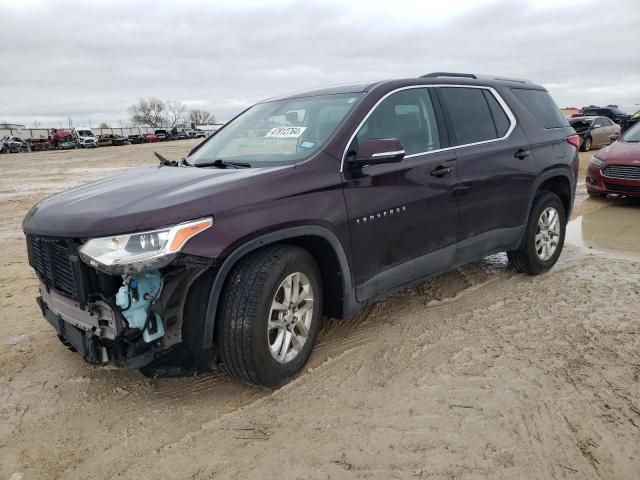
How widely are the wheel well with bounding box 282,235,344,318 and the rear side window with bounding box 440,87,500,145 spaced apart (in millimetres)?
1546

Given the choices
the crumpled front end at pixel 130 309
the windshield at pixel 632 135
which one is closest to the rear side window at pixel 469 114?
the crumpled front end at pixel 130 309

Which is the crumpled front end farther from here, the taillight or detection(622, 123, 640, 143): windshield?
detection(622, 123, 640, 143): windshield

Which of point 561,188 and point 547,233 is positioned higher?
point 561,188

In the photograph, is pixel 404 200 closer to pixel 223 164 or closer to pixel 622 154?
pixel 223 164

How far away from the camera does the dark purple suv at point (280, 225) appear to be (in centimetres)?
263

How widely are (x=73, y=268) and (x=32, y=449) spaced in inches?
36.6

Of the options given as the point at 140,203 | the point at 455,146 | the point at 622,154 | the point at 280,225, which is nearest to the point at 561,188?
the point at 455,146

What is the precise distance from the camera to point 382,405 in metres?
2.88

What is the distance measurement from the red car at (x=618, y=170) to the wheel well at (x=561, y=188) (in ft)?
13.4

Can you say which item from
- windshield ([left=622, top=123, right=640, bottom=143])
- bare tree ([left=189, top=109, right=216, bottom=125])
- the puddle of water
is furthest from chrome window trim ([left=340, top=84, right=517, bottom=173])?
bare tree ([left=189, top=109, right=216, bottom=125])

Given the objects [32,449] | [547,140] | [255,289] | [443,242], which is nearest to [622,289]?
Result: [547,140]

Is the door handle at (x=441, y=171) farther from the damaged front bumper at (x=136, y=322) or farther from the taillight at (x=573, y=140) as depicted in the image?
the taillight at (x=573, y=140)

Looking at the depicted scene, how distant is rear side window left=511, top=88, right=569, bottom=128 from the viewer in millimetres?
4852

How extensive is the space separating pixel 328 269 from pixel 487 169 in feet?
5.76
